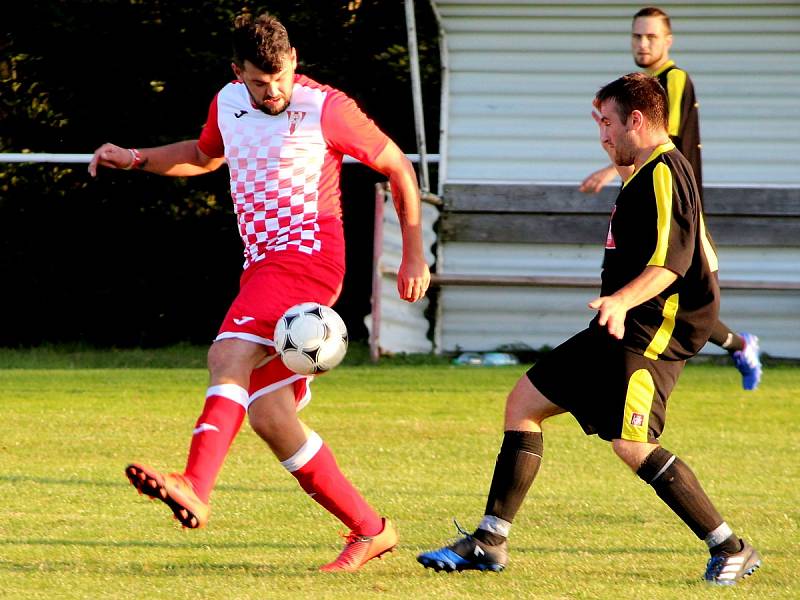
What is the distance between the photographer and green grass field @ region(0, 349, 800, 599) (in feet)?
14.9

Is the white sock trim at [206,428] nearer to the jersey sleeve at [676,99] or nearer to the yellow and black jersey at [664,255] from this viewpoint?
the yellow and black jersey at [664,255]

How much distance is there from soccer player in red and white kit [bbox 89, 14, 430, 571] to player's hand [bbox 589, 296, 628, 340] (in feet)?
2.32

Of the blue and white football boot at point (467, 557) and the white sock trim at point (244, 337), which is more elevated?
the white sock trim at point (244, 337)

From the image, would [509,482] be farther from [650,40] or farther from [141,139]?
[141,139]

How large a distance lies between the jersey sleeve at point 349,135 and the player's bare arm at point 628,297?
0.95 m

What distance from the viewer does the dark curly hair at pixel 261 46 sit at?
4.51 metres

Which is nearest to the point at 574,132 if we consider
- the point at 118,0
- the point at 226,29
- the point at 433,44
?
the point at 433,44

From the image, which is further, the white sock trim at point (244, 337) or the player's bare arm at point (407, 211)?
the player's bare arm at point (407, 211)

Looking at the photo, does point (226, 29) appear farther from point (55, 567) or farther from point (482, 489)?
point (55, 567)

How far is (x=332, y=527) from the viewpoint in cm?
550

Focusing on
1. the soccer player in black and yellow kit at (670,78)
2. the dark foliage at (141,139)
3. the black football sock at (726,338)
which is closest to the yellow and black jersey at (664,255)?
the soccer player in black and yellow kit at (670,78)

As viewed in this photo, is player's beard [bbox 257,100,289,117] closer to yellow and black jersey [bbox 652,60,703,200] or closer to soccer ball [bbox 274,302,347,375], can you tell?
soccer ball [bbox 274,302,347,375]

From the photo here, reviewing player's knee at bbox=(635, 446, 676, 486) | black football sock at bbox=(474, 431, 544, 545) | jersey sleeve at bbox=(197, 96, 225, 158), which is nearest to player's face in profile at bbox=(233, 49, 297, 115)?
jersey sleeve at bbox=(197, 96, 225, 158)

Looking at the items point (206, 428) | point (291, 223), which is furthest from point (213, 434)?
point (291, 223)
